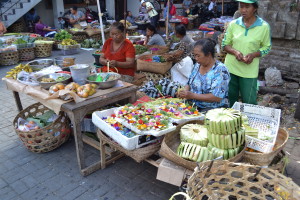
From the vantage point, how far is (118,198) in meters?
2.71

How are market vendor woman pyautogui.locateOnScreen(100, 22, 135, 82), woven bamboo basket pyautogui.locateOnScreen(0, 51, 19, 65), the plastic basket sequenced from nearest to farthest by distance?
the plastic basket < market vendor woman pyautogui.locateOnScreen(100, 22, 135, 82) < woven bamboo basket pyautogui.locateOnScreen(0, 51, 19, 65)

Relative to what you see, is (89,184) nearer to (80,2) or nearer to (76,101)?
(76,101)

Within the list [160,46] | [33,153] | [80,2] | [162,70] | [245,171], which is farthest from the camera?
[80,2]

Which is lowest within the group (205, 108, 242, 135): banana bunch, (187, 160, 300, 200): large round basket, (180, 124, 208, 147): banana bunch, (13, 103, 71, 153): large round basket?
(13, 103, 71, 153): large round basket

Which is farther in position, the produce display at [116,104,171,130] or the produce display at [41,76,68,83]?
the produce display at [41,76,68,83]

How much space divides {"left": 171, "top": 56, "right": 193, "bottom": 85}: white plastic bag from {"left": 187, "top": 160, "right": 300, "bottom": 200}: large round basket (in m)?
2.83

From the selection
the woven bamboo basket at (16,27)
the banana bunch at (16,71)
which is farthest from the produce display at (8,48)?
the banana bunch at (16,71)

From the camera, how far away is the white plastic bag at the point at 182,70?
476cm

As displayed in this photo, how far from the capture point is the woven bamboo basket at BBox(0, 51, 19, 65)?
763 cm

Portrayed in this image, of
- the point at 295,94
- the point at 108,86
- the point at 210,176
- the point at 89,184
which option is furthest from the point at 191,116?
the point at 295,94

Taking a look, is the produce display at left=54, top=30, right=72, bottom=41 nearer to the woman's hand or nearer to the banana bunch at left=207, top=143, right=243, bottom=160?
the woman's hand

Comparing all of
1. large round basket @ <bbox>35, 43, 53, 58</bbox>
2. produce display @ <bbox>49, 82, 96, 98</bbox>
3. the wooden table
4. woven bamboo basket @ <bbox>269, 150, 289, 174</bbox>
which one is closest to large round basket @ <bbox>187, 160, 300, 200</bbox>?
woven bamboo basket @ <bbox>269, 150, 289, 174</bbox>

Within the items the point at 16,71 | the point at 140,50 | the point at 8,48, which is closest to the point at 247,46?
the point at 140,50

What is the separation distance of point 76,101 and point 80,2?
1316 cm
